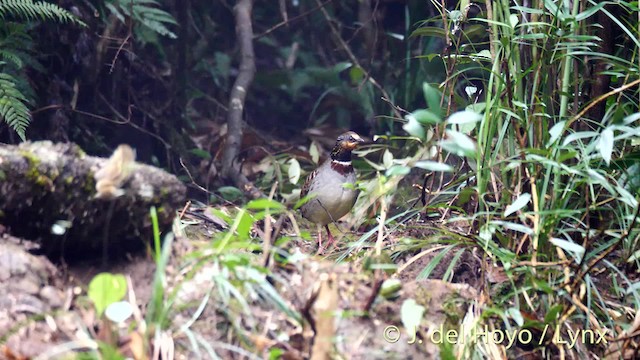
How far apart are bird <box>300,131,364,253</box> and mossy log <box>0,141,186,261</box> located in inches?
81.7

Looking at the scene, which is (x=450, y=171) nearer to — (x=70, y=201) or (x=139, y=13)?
(x=70, y=201)

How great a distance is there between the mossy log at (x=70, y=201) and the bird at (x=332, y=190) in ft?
6.81

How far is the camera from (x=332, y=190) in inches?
209

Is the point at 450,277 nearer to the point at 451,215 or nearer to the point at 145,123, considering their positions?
the point at 451,215

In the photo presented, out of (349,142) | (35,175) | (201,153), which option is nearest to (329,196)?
(349,142)

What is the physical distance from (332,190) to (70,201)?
2631 mm

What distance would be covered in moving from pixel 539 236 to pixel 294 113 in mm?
4584

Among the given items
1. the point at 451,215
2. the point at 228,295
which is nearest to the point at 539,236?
the point at 451,215

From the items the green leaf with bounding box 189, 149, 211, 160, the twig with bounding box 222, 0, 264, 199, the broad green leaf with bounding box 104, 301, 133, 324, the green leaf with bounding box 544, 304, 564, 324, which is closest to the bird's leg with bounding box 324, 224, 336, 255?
the twig with bounding box 222, 0, 264, 199

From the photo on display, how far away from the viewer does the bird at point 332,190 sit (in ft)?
17.3

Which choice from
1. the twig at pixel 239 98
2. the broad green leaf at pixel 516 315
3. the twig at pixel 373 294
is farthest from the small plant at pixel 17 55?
the broad green leaf at pixel 516 315

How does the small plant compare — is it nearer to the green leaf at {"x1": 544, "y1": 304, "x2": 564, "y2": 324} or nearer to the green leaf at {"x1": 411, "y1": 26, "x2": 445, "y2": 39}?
the green leaf at {"x1": 411, "y1": 26, "x2": 445, "y2": 39}

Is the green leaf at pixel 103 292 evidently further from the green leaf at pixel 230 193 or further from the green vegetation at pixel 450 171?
the green leaf at pixel 230 193

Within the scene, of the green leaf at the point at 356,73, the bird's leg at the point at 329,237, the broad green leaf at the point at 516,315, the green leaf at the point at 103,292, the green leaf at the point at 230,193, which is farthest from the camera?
the green leaf at the point at 356,73
